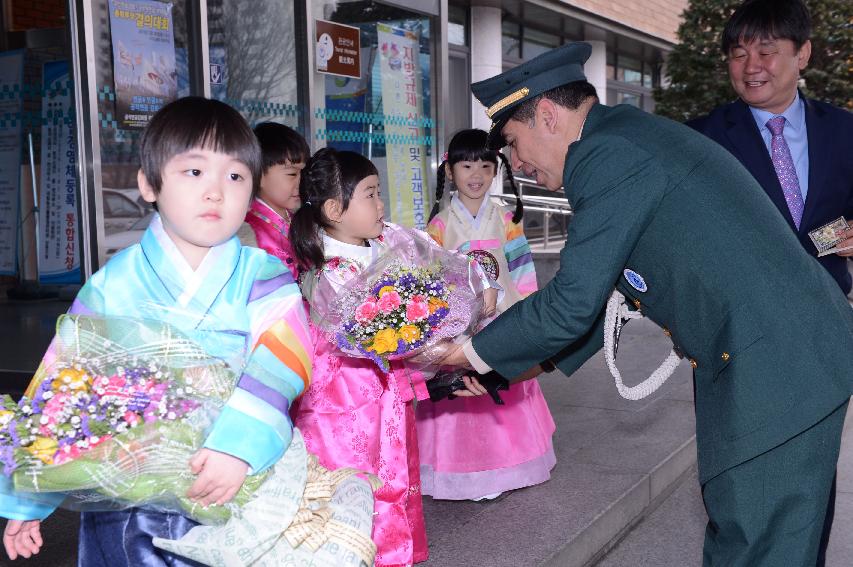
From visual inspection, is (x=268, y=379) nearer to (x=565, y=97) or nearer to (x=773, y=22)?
(x=565, y=97)

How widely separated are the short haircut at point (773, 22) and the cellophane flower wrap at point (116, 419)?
2.37 meters

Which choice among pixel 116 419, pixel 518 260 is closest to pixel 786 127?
pixel 518 260

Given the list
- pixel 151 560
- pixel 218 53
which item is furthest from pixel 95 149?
pixel 151 560

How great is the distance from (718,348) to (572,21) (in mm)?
12865

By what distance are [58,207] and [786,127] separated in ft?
24.0

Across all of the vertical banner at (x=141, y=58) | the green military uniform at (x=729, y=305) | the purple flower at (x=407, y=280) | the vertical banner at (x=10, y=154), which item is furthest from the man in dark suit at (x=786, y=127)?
the vertical banner at (x=10, y=154)

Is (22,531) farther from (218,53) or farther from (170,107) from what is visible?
(218,53)

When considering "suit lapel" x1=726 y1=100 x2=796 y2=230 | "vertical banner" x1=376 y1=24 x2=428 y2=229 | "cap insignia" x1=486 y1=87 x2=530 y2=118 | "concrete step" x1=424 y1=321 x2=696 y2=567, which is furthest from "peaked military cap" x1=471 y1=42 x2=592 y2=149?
"vertical banner" x1=376 y1=24 x2=428 y2=229

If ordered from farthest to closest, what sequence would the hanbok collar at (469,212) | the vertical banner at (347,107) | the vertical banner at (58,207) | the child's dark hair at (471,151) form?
1. the vertical banner at (58,207)
2. the vertical banner at (347,107)
3. the hanbok collar at (469,212)
4. the child's dark hair at (471,151)

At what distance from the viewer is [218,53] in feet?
20.0

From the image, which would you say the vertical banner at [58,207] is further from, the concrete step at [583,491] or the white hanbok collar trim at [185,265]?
the white hanbok collar trim at [185,265]

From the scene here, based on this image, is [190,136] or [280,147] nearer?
[190,136]

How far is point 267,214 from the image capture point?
148 inches

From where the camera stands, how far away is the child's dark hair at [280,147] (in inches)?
152
